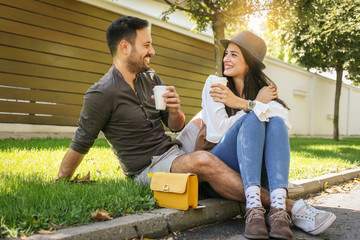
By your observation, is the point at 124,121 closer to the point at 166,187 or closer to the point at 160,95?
the point at 160,95

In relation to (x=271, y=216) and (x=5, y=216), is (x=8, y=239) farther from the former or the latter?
(x=271, y=216)

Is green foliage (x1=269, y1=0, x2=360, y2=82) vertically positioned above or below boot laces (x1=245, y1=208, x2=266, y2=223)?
above

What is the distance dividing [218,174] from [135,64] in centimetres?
117

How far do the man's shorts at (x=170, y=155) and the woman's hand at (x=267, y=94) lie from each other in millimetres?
683

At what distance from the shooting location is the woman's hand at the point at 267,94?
10.4ft

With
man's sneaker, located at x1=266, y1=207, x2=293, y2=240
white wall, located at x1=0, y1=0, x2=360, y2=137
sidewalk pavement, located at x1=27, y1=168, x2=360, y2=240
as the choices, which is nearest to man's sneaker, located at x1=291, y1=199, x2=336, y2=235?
man's sneaker, located at x1=266, y1=207, x2=293, y2=240

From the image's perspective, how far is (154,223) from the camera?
2600mm

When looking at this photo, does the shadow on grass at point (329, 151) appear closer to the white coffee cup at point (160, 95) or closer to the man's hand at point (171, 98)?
the man's hand at point (171, 98)

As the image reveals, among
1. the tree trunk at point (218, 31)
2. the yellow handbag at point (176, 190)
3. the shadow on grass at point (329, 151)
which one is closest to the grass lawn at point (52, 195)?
the yellow handbag at point (176, 190)

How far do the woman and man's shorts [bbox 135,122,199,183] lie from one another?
0.30 meters

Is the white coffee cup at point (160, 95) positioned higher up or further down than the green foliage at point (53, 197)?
higher up

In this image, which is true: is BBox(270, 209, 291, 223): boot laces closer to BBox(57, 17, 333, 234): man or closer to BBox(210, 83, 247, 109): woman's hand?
BBox(57, 17, 333, 234): man

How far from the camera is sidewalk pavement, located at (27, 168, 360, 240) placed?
2197 mm

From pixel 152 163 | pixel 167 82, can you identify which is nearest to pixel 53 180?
pixel 152 163
